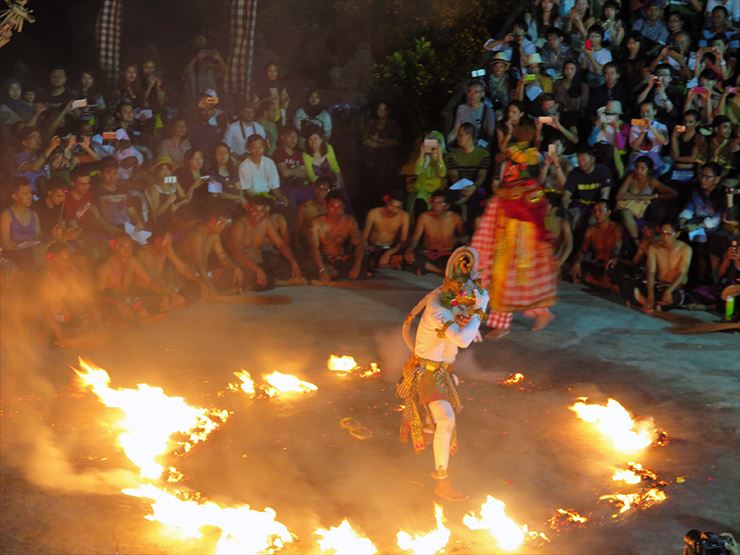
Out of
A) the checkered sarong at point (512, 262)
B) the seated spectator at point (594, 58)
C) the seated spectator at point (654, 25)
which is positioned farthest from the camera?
the seated spectator at point (654, 25)

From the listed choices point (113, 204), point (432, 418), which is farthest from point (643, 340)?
point (113, 204)

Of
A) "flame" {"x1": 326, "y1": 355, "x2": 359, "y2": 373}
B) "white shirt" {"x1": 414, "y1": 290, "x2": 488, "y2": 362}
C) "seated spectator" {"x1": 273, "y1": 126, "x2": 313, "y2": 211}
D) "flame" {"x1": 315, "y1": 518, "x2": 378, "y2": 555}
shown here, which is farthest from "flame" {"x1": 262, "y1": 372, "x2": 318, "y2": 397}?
"seated spectator" {"x1": 273, "y1": 126, "x2": 313, "y2": 211}

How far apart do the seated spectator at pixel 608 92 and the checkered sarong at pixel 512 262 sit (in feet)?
13.0

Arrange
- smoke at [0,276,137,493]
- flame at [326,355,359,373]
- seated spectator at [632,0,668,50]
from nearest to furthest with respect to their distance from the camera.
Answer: smoke at [0,276,137,493], flame at [326,355,359,373], seated spectator at [632,0,668,50]

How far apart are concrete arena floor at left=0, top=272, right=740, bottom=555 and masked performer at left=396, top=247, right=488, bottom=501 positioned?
32cm

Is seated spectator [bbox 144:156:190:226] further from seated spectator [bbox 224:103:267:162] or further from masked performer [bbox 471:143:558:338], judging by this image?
masked performer [bbox 471:143:558:338]

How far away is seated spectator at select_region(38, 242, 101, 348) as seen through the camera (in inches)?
351

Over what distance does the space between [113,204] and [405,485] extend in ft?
18.8

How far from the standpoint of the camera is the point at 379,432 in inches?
283

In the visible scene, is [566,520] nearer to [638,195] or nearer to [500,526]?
[500,526]

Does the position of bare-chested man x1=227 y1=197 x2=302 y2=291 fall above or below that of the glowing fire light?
above

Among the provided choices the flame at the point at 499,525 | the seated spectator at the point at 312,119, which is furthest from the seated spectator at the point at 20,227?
the flame at the point at 499,525

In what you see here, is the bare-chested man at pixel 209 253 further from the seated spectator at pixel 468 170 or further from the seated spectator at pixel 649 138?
the seated spectator at pixel 649 138

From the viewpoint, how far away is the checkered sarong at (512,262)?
896 centimetres
